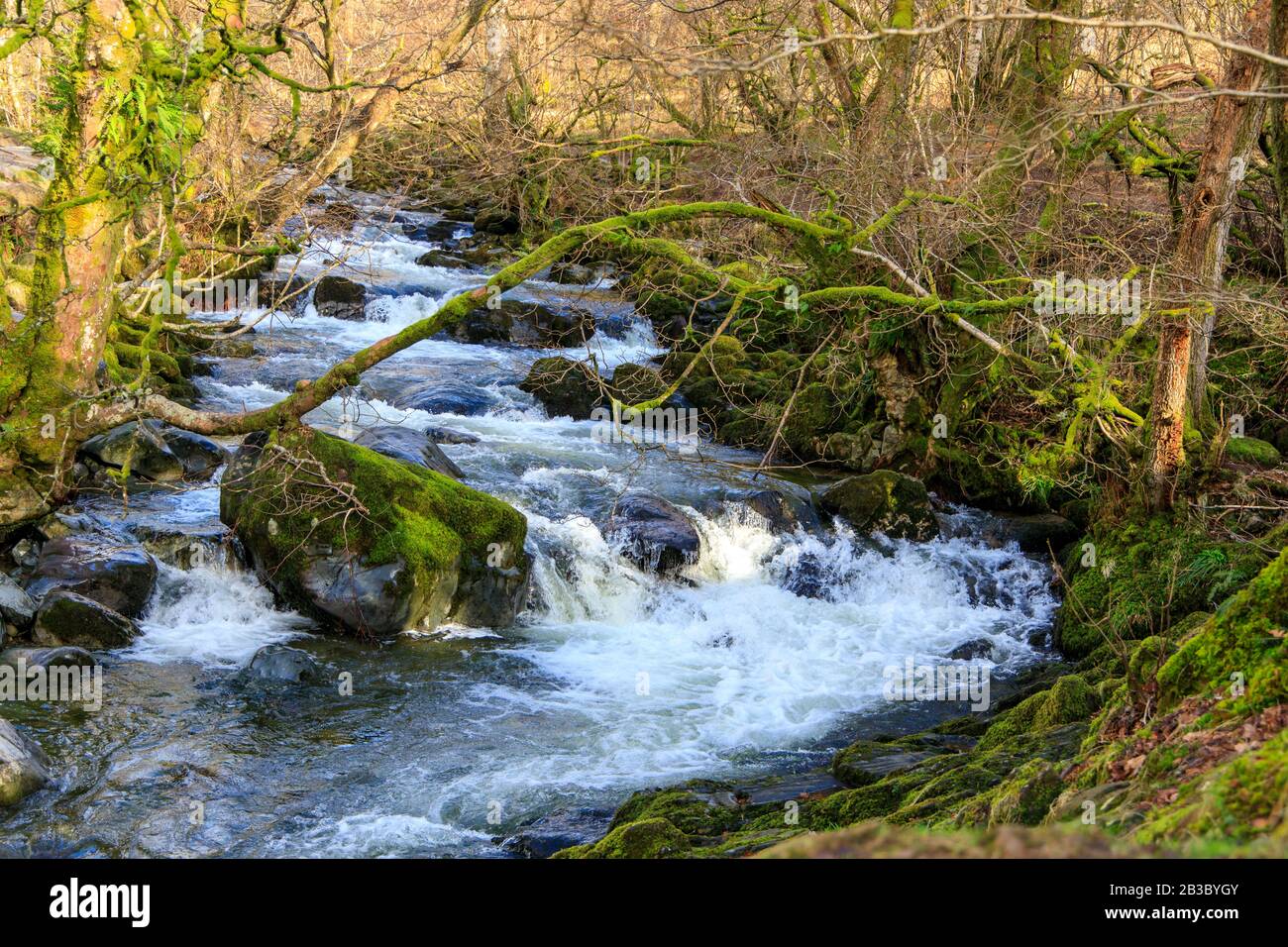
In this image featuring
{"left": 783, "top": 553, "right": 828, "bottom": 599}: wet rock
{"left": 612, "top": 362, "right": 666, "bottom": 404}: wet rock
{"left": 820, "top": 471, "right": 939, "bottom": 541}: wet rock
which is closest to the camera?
{"left": 783, "top": 553, "right": 828, "bottom": 599}: wet rock

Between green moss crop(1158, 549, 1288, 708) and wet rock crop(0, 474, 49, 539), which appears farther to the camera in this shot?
wet rock crop(0, 474, 49, 539)

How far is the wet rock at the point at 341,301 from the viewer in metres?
19.7

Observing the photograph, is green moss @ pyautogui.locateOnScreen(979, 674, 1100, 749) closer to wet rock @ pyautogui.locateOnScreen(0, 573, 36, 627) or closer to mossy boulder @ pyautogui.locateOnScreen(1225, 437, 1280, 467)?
mossy boulder @ pyautogui.locateOnScreen(1225, 437, 1280, 467)

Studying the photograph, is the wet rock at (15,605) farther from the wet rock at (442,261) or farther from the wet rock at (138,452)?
the wet rock at (442,261)

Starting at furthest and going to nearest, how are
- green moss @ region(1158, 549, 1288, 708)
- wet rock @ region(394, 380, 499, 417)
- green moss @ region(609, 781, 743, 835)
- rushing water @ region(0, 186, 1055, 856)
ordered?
wet rock @ region(394, 380, 499, 417) < rushing water @ region(0, 186, 1055, 856) < green moss @ region(609, 781, 743, 835) < green moss @ region(1158, 549, 1288, 708)

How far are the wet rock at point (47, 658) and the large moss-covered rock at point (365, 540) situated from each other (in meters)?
1.84

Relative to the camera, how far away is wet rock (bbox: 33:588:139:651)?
8.99 m

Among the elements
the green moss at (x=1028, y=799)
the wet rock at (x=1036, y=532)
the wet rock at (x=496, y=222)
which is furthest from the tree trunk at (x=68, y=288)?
the wet rock at (x=496, y=222)

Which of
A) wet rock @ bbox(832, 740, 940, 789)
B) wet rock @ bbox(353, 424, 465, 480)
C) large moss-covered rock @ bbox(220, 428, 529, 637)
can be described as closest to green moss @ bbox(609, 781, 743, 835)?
wet rock @ bbox(832, 740, 940, 789)

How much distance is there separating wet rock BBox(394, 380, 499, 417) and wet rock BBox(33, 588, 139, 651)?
21.5ft

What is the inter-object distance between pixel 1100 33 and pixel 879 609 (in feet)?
26.5

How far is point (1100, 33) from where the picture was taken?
13938 millimetres

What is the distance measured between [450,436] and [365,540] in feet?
14.3

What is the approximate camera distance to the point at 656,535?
38.9 ft
